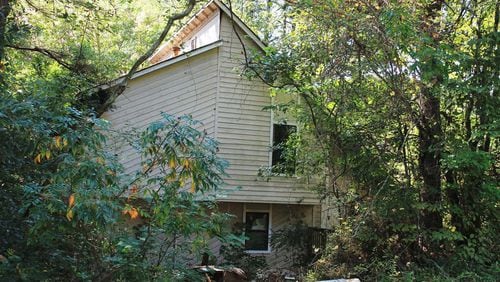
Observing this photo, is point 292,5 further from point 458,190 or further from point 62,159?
point 62,159

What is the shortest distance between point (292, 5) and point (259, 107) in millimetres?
4001

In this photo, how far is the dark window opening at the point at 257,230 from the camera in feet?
45.8

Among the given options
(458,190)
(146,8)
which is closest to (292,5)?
(458,190)

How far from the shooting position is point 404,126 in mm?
9492

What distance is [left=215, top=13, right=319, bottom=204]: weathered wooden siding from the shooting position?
12555mm

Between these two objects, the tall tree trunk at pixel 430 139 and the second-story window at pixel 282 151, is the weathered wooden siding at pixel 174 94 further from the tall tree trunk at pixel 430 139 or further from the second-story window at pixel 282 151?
the tall tree trunk at pixel 430 139

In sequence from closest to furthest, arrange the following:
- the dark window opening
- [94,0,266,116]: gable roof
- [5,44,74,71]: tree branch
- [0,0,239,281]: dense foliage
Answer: [0,0,239,281]: dense foliage → [5,44,74,71]: tree branch → [94,0,266,116]: gable roof → the dark window opening

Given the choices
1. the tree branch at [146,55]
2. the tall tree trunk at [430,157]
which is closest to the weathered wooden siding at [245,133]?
the tree branch at [146,55]

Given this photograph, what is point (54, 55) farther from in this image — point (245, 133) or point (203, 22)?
point (203, 22)

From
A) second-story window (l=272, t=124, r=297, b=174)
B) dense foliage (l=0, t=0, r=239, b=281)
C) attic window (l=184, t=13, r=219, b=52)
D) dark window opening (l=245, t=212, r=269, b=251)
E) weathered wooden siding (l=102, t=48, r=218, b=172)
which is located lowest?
dark window opening (l=245, t=212, r=269, b=251)

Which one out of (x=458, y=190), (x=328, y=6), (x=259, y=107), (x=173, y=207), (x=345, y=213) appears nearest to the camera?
(x=173, y=207)

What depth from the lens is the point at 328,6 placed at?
28.3ft

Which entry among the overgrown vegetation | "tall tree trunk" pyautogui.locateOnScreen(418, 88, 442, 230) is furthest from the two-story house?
"tall tree trunk" pyautogui.locateOnScreen(418, 88, 442, 230)

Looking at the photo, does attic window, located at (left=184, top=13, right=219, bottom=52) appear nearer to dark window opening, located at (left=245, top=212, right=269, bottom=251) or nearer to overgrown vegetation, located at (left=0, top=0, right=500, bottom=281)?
overgrown vegetation, located at (left=0, top=0, right=500, bottom=281)
